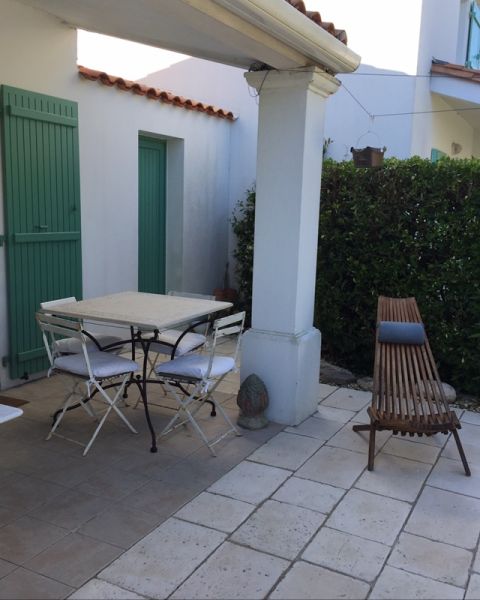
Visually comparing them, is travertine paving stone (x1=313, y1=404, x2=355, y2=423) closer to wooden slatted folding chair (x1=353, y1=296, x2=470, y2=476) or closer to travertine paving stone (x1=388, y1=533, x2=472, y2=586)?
wooden slatted folding chair (x1=353, y1=296, x2=470, y2=476)

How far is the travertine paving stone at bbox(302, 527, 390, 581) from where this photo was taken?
2.78 m

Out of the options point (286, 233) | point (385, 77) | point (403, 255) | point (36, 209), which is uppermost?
point (385, 77)

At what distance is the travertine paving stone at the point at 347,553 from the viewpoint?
2781 millimetres

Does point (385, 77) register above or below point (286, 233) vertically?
above

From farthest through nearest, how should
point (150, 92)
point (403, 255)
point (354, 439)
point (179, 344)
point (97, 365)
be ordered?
point (150, 92)
point (403, 255)
point (179, 344)
point (354, 439)
point (97, 365)

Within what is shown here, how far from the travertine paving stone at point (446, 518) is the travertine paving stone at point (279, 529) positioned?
1.78 feet

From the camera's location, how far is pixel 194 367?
13.1 feet

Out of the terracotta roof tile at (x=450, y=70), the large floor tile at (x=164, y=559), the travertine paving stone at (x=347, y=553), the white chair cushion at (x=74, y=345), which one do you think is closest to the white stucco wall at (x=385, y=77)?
the terracotta roof tile at (x=450, y=70)

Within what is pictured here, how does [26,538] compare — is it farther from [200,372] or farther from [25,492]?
[200,372]

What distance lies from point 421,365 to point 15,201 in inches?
139

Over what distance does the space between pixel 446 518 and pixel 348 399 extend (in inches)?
81.0

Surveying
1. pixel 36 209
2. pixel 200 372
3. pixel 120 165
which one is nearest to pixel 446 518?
pixel 200 372

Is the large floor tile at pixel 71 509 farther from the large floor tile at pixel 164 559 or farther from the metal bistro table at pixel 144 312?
the metal bistro table at pixel 144 312

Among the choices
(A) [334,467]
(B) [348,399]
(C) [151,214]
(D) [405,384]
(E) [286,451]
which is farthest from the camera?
(C) [151,214]
